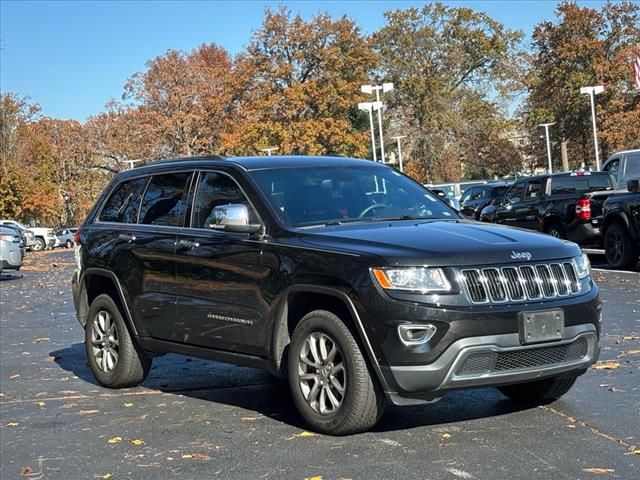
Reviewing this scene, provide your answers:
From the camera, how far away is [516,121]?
222ft

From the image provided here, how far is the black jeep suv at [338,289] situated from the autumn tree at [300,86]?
47520 mm

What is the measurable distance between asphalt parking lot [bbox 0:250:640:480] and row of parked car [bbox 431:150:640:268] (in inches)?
260

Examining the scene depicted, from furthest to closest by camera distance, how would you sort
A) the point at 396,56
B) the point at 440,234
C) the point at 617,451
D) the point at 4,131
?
the point at 396,56 < the point at 4,131 < the point at 440,234 < the point at 617,451

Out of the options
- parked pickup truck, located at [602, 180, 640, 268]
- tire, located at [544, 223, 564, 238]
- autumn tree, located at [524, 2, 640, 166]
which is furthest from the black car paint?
autumn tree, located at [524, 2, 640, 166]

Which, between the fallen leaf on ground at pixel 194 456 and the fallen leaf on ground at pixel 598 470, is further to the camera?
the fallen leaf on ground at pixel 194 456

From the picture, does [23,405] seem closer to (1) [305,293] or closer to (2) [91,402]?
(2) [91,402]

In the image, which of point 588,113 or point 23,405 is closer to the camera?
point 23,405

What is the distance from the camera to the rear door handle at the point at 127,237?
7.41 m

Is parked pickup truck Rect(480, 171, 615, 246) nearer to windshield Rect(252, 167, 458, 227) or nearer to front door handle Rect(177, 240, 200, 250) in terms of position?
windshield Rect(252, 167, 458, 227)

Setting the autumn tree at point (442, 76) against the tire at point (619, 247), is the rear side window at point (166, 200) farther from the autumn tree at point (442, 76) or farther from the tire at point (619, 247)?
the autumn tree at point (442, 76)

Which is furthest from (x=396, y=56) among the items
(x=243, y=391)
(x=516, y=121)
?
(x=243, y=391)

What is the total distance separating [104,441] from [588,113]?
181 feet

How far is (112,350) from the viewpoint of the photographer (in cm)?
777

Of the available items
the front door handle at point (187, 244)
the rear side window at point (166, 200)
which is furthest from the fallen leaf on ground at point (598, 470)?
the rear side window at point (166, 200)
